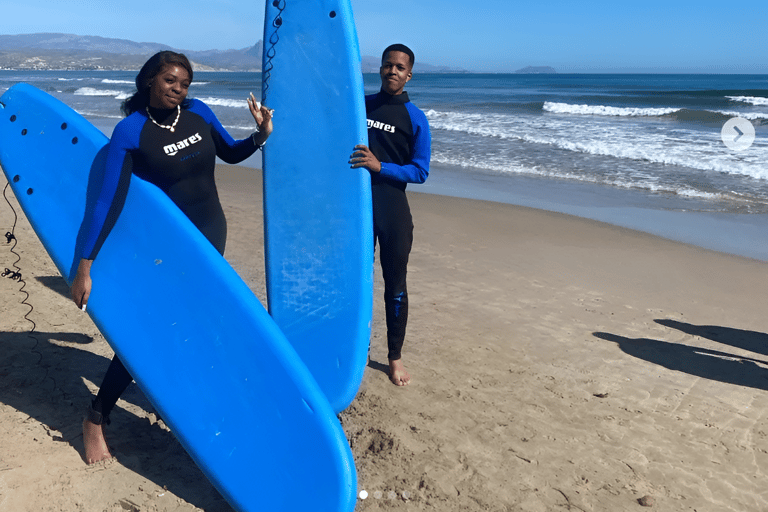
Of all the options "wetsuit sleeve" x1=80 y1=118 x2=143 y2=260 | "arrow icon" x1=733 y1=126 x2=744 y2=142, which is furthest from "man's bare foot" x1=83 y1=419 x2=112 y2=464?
"arrow icon" x1=733 y1=126 x2=744 y2=142

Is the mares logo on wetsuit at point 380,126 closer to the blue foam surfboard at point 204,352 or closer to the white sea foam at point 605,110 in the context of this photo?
the blue foam surfboard at point 204,352

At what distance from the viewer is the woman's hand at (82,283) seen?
222 centimetres

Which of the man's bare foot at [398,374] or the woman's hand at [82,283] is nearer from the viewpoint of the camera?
the woman's hand at [82,283]

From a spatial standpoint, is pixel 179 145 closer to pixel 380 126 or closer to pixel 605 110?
pixel 380 126

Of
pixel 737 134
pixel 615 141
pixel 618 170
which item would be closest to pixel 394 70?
pixel 618 170

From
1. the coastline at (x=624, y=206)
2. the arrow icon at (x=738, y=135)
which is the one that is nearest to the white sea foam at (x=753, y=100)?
the arrow icon at (x=738, y=135)

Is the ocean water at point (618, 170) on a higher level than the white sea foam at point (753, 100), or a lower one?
lower

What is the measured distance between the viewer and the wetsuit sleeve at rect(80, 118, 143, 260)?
2.08m

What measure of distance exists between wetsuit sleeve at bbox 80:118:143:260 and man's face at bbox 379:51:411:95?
1185 mm

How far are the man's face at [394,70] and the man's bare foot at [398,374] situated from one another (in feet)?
4.62

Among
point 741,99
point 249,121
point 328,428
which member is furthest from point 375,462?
point 741,99

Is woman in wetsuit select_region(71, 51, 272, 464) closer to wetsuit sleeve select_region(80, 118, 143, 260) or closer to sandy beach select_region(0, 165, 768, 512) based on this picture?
wetsuit sleeve select_region(80, 118, 143, 260)

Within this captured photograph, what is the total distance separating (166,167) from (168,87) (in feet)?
0.95

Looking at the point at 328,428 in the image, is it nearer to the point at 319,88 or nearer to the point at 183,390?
the point at 183,390
